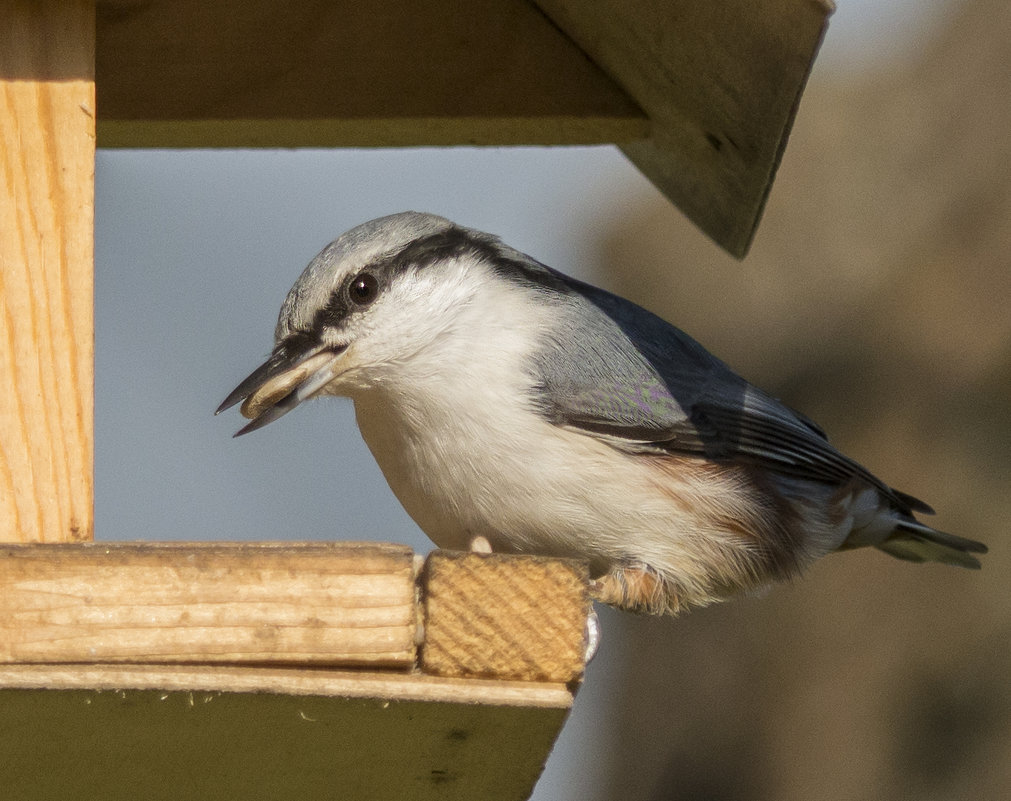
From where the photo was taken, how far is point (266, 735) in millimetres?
2053

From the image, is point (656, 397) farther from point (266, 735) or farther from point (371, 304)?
point (266, 735)

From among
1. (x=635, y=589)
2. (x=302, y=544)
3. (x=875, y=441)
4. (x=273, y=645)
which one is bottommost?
(x=875, y=441)

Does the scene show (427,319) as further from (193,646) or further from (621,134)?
(193,646)

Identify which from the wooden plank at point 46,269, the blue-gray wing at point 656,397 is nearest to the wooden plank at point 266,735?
the wooden plank at point 46,269

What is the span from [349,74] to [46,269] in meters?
1.10

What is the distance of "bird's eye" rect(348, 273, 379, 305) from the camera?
285cm

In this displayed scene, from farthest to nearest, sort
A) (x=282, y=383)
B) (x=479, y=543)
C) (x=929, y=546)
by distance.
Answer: (x=929, y=546) → (x=479, y=543) → (x=282, y=383)

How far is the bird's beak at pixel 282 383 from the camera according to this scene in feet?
8.52

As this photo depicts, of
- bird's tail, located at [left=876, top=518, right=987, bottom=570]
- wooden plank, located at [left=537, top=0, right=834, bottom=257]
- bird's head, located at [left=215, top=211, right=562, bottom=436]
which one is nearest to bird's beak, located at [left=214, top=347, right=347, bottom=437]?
bird's head, located at [left=215, top=211, right=562, bottom=436]

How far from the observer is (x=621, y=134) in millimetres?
3271

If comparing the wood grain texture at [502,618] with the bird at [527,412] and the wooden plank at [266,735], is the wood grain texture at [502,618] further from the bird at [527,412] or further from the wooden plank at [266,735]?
the bird at [527,412]

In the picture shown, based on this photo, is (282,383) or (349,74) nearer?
(282,383)

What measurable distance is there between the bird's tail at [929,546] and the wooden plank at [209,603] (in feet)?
7.55

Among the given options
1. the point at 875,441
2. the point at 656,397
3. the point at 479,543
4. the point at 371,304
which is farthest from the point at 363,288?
the point at 875,441
